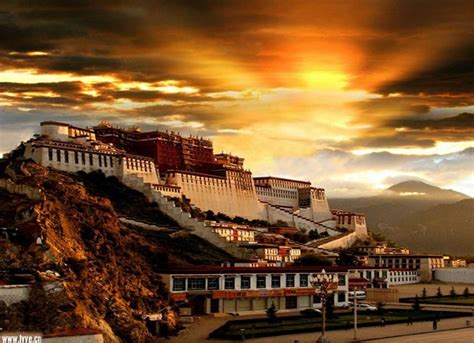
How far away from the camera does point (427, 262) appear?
472 ft

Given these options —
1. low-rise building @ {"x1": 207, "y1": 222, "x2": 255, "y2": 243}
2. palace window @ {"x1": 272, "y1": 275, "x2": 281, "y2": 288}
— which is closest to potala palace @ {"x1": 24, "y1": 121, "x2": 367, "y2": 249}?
low-rise building @ {"x1": 207, "y1": 222, "x2": 255, "y2": 243}

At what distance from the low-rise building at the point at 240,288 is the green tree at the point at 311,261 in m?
24.7

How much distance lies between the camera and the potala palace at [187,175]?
391 feet

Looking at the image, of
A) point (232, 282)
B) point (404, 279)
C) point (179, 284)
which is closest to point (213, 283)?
point (232, 282)

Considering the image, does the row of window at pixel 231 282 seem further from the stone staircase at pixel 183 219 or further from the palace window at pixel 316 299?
the stone staircase at pixel 183 219

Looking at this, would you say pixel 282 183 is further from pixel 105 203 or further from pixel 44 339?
pixel 44 339

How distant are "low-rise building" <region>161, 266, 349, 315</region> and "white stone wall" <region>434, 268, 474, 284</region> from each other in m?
58.6

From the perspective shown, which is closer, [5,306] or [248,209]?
[5,306]

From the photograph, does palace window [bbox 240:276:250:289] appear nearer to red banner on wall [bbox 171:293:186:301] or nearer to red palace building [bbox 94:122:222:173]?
red banner on wall [bbox 171:293:186:301]

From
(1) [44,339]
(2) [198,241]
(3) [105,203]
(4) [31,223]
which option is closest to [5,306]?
(1) [44,339]

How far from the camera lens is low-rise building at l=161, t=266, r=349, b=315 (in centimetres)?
7119

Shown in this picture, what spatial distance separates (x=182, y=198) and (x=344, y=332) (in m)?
71.3

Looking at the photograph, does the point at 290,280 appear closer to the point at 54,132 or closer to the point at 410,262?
the point at 54,132

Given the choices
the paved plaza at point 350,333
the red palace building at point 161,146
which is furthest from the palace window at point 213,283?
the red palace building at point 161,146
